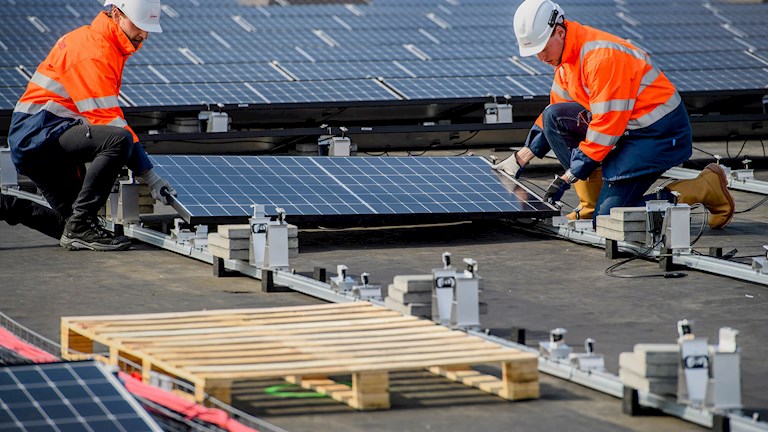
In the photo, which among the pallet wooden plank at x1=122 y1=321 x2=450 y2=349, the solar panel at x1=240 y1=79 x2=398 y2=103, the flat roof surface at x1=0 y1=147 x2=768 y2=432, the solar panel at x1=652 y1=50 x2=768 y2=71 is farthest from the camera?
the solar panel at x1=652 y1=50 x2=768 y2=71

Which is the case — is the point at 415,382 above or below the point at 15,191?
below

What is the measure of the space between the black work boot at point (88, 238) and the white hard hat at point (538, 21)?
11.2 ft

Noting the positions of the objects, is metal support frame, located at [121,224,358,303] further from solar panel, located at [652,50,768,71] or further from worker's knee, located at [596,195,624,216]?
solar panel, located at [652,50,768,71]

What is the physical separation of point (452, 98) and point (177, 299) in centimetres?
876

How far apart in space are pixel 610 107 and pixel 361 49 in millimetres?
9114

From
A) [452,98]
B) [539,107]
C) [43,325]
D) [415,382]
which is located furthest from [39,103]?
[539,107]

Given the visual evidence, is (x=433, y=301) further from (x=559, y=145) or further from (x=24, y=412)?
(x=559, y=145)

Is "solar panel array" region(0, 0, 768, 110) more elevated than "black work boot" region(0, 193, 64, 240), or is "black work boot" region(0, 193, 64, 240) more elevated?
"solar panel array" region(0, 0, 768, 110)

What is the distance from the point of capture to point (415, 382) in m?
7.28

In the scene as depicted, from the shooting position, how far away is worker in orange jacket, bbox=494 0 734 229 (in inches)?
425

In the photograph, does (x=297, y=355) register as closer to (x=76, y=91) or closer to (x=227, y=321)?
(x=227, y=321)

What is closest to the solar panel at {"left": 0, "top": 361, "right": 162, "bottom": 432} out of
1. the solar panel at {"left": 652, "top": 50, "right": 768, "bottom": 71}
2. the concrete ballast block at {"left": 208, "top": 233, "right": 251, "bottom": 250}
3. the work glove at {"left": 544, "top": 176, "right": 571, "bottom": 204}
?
the concrete ballast block at {"left": 208, "top": 233, "right": 251, "bottom": 250}

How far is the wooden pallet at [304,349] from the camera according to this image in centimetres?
664

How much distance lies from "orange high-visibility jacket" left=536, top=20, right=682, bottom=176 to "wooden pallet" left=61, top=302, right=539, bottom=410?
3.43 meters
